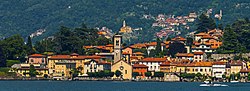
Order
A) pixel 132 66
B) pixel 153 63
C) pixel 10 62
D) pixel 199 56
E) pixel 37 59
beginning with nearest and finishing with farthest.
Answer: pixel 132 66, pixel 153 63, pixel 10 62, pixel 37 59, pixel 199 56

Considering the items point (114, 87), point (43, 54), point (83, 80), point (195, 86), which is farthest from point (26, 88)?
point (43, 54)

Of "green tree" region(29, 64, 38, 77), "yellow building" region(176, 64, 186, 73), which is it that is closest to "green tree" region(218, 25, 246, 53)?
"yellow building" region(176, 64, 186, 73)

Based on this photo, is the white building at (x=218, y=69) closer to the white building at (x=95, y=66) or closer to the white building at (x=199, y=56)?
the white building at (x=199, y=56)

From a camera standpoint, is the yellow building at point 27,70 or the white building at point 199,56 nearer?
the yellow building at point 27,70

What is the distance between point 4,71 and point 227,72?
103ft

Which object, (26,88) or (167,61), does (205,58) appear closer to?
(167,61)

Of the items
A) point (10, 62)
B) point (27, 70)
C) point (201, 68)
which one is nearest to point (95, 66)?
point (27, 70)

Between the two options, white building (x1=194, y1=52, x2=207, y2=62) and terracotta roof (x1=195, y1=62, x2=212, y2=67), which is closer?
terracotta roof (x1=195, y1=62, x2=212, y2=67)

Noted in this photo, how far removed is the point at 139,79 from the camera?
575ft

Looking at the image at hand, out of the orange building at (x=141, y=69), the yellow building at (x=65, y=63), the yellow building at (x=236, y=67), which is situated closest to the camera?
the yellow building at (x=236, y=67)

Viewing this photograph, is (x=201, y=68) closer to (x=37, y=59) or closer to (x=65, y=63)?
(x=65, y=63)

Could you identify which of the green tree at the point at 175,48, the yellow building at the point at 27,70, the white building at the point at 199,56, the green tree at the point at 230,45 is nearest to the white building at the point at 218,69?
the green tree at the point at 230,45

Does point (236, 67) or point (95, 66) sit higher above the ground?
point (95, 66)

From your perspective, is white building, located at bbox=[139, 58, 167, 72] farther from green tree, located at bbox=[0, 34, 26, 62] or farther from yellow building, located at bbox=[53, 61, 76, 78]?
green tree, located at bbox=[0, 34, 26, 62]
